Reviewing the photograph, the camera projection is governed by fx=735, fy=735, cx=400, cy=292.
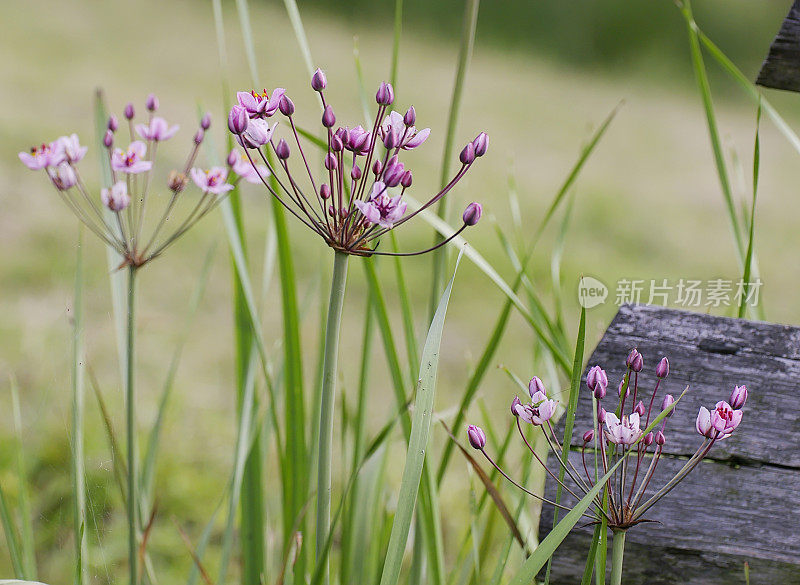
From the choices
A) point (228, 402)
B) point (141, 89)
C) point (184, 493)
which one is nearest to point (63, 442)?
point (184, 493)

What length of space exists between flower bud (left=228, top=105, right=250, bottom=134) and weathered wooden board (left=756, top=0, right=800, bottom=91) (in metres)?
0.29

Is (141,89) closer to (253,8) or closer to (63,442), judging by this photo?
(253,8)

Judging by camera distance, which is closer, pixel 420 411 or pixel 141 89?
pixel 420 411

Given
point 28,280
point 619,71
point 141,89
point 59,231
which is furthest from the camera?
point 619,71

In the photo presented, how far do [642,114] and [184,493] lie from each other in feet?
9.66

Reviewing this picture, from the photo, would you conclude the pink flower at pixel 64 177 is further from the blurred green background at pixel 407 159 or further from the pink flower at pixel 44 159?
the blurred green background at pixel 407 159

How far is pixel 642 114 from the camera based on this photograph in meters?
3.32

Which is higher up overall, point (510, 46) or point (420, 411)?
point (510, 46)

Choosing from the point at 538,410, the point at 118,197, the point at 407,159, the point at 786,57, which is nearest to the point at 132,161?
the point at 118,197

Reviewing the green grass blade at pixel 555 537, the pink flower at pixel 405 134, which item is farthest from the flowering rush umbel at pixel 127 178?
the green grass blade at pixel 555 537

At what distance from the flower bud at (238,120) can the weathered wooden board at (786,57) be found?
0.29 meters

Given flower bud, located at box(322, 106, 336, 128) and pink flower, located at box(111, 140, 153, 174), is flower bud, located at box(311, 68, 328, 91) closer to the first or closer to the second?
flower bud, located at box(322, 106, 336, 128)

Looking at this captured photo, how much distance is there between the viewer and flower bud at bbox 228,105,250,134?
0.25 m

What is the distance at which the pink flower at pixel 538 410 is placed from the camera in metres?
0.28
